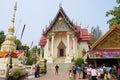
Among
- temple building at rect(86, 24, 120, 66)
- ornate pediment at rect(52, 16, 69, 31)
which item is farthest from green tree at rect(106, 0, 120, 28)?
ornate pediment at rect(52, 16, 69, 31)

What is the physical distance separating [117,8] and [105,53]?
538 cm

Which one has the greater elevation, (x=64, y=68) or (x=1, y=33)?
(x=1, y=33)

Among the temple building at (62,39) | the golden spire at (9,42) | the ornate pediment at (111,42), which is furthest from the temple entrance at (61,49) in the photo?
the ornate pediment at (111,42)

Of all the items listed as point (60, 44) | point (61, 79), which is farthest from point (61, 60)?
point (61, 79)

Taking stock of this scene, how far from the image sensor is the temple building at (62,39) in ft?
123

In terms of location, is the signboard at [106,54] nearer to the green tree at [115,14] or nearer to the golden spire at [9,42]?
the green tree at [115,14]

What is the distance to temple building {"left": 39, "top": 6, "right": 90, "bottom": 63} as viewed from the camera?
37594mm

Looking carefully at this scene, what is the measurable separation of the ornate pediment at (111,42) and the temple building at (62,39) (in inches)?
605

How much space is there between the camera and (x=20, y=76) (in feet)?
51.3

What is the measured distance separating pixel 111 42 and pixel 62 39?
63.9 ft

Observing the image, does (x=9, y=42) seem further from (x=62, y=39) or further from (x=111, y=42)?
(x=62, y=39)

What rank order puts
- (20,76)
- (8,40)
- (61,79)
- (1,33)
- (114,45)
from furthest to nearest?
(1,33) → (8,40) → (114,45) → (61,79) → (20,76)

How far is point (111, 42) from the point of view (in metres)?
20.8

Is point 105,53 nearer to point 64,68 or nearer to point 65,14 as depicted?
point 64,68
